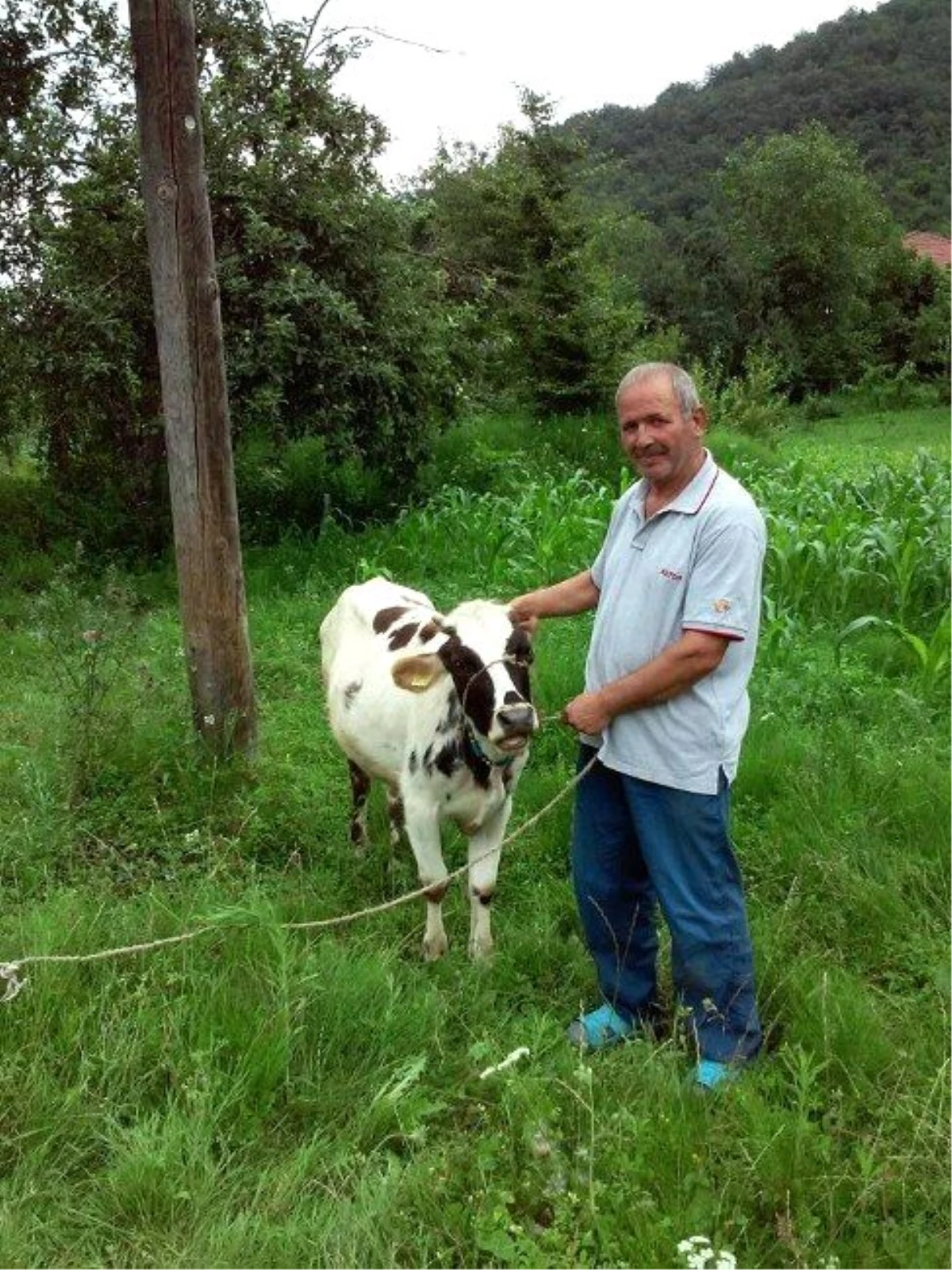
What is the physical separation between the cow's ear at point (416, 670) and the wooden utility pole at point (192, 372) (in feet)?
4.87

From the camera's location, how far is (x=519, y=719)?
338 centimetres

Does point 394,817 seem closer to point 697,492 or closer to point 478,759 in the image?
point 478,759

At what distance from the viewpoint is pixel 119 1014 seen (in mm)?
3143

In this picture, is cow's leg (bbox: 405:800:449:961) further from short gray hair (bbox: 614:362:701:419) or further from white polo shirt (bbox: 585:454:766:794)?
short gray hair (bbox: 614:362:701:419)

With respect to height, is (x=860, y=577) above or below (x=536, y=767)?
above

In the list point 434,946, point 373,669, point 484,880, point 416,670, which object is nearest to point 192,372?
point 373,669

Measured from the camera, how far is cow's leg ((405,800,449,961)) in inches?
160

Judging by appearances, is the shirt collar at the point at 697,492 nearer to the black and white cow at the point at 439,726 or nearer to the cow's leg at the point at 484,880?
the black and white cow at the point at 439,726

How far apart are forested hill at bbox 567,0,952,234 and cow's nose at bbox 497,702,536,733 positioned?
51.3 metres

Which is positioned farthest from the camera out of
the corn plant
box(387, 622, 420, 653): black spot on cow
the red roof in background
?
the red roof in background

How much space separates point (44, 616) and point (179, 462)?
4.83 feet

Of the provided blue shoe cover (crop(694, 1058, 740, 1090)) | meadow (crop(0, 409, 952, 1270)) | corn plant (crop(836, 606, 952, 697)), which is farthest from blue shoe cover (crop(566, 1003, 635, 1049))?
corn plant (crop(836, 606, 952, 697))

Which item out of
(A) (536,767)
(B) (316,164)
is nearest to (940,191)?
(B) (316,164)

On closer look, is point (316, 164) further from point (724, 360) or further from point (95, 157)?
point (724, 360)
